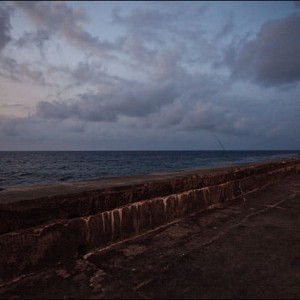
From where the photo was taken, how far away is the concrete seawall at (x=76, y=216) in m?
2.18

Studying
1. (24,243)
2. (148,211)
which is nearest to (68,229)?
(24,243)

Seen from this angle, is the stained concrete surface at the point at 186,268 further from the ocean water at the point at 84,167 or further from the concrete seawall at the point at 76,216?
the ocean water at the point at 84,167

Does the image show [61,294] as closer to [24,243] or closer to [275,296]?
[24,243]

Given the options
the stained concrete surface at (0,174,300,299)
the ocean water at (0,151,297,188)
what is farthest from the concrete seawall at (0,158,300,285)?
the ocean water at (0,151,297,188)

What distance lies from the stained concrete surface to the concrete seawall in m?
0.10

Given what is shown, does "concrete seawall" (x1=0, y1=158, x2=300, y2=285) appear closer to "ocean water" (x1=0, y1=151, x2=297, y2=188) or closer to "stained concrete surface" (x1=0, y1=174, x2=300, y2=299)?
"stained concrete surface" (x1=0, y1=174, x2=300, y2=299)

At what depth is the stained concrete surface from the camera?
6.61 feet

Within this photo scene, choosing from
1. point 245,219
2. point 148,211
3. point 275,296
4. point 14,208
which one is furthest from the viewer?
point 245,219

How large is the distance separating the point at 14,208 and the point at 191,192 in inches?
95.7

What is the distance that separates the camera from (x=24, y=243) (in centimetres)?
221

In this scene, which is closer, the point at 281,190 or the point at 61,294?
the point at 61,294

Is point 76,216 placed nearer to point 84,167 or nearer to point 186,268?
point 186,268

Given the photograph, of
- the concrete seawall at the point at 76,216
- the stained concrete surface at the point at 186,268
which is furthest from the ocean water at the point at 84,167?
the stained concrete surface at the point at 186,268

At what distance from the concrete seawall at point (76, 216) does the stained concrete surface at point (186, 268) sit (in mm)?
99
